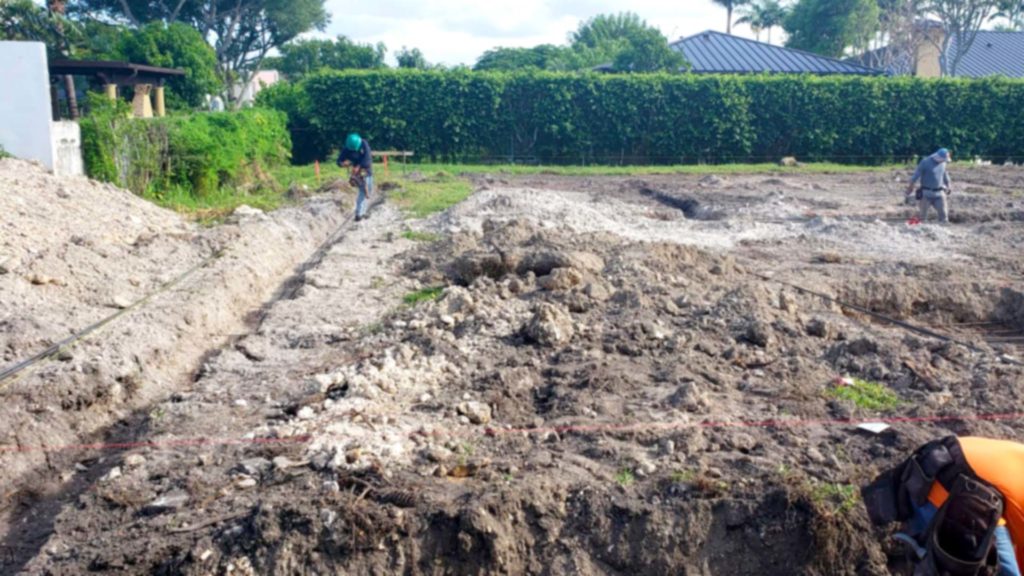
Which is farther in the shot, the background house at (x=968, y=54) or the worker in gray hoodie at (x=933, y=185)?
the background house at (x=968, y=54)

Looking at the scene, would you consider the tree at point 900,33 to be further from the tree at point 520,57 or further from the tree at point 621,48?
the tree at point 520,57

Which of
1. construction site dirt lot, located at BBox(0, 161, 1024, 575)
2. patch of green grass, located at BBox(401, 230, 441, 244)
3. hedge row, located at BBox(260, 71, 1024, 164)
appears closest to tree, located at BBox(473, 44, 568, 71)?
hedge row, located at BBox(260, 71, 1024, 164)

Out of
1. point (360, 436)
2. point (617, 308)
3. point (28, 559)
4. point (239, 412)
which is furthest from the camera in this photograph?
point (617, 308)

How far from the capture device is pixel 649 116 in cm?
3012

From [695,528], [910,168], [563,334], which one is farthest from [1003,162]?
[695,528]

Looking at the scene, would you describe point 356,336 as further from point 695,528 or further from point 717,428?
point 695,528

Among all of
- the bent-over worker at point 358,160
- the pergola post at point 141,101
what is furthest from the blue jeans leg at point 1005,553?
the pergola post at point 141,101

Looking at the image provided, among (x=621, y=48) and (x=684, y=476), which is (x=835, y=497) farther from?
Answer: (x=621, y=48)

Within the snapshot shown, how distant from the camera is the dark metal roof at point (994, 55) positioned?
1799 inches

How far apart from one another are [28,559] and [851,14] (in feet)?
161

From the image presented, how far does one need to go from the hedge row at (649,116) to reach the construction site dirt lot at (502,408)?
59.0 ft

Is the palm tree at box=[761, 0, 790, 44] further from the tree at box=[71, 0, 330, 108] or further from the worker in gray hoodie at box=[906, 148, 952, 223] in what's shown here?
the worker in gray hoodie at box=[906, 148, 952, 223]

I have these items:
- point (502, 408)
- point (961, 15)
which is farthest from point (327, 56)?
point (502, 408)

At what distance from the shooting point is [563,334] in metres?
7.51
